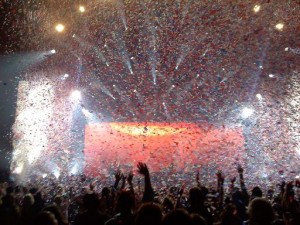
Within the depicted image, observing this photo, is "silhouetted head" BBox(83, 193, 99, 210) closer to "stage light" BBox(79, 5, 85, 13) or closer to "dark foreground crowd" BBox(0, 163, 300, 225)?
"dark foreground crowd" BBox(0, 163, 300, 225)

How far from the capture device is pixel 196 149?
17.3 m

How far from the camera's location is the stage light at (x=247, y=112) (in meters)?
20.7

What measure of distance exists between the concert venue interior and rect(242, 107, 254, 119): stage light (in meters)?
0.09

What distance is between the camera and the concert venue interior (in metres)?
17.1

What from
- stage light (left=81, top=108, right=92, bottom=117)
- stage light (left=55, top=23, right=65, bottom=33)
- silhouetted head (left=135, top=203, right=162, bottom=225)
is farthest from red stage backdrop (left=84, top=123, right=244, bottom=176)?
silhouetted head (left=135, top=203, right=162, bottom=225)

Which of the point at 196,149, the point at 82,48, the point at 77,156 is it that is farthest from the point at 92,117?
the point at 196,149

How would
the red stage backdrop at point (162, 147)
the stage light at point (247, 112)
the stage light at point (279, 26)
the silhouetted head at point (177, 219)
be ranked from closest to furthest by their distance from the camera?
the silhouetted head at point (177, 219) → the red stage backdrop at point (162, 147) → the stage light at point (279, 26) → the stage light at point (247, 112)

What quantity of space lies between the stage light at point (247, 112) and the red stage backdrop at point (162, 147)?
1.86 meters

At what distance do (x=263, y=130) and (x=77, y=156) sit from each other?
10.4m

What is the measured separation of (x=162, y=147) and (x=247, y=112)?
6437mm

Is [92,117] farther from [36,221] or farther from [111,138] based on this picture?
[36,221]

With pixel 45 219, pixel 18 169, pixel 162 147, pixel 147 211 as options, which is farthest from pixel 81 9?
pixel 147 211

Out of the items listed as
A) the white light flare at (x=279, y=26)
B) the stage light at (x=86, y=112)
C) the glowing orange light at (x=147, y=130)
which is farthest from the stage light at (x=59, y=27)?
the white light flare at (x=279, y=26)

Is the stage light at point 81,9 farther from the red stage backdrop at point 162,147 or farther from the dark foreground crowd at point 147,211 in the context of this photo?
the dark foreground crowd at point 147,211
